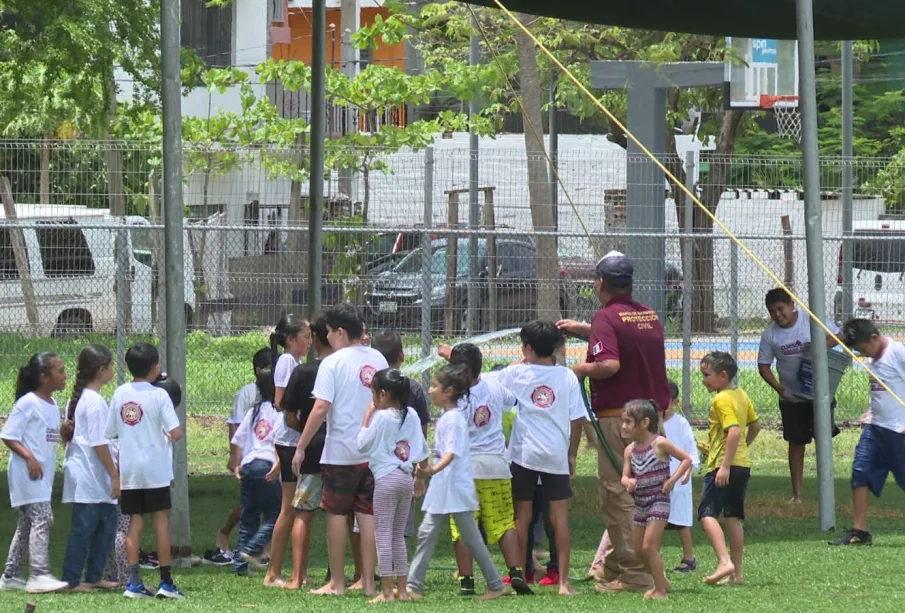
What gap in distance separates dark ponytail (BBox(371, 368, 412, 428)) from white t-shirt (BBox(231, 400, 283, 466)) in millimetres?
1210

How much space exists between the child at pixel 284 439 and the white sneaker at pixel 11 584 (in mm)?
1360

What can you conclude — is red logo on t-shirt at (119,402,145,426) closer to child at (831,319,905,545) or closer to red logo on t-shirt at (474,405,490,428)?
red logo on t-shirt at (474,405,490,428)

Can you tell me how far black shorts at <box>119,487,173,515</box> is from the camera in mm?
7695

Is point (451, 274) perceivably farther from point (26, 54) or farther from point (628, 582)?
point (628, 582)

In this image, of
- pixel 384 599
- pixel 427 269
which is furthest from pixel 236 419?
pixel 427 269

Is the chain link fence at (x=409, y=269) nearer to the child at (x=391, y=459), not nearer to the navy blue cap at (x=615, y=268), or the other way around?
the navy blue cap at (x=615, y=268)

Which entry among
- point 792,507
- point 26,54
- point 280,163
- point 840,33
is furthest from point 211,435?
point 840,33

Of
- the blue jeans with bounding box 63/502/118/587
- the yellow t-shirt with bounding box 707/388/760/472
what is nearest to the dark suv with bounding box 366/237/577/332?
the yellow t-shirt with bounding box 707/388/760/472

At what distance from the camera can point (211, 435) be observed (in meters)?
15.2

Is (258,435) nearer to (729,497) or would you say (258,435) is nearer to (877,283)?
(729,497)

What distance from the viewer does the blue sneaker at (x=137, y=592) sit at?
7.64 m

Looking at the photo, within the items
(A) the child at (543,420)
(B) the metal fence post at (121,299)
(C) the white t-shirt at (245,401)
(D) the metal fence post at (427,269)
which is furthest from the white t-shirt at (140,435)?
(D) the metal fence post at (427,269)

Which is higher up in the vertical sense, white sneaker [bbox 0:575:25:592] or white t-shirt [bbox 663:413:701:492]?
white t-shirt [bbox 663:413:701:492]

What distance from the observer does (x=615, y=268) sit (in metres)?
7.93
